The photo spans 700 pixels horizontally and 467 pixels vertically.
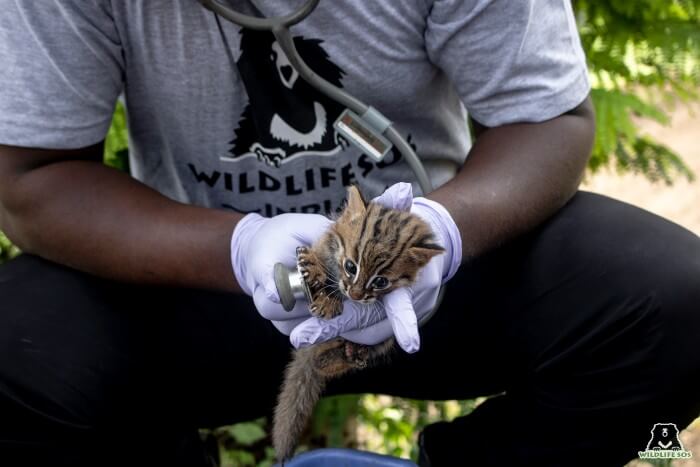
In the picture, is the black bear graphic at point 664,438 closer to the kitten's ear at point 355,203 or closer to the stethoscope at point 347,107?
the stethoscope at point 347,107

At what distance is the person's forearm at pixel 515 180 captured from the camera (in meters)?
1.84

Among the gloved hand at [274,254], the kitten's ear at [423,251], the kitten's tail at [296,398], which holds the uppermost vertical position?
→ the kitten's ear at [423,251]

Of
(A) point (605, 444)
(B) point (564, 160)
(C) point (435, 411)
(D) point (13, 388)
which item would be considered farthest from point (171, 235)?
(C) point (435, 411)

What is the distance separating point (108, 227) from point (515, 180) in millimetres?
873

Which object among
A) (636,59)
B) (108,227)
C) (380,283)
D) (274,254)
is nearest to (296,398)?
(274,254)

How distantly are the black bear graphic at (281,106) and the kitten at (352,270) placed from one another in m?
0.45

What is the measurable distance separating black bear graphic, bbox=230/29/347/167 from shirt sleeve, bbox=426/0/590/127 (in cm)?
25

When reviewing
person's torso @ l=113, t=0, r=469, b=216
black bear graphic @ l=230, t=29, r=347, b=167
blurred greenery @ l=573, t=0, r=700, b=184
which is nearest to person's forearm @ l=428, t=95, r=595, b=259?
person's torso @ l=113, t=0, r=469, b=216

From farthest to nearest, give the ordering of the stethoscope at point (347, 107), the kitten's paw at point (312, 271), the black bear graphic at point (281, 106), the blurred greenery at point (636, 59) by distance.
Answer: the blurred greenery at point (636, 59), the black bear graphic at point (281, 106), the stethoscope at point (347, 107), the kitten's paw at point (312, 271)

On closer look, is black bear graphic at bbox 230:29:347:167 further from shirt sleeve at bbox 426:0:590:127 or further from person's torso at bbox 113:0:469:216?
shirt sleeve at bbox 426:0:590:127

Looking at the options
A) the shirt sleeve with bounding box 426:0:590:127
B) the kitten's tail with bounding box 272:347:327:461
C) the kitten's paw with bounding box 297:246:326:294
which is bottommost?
the kitten's tail with bounding box 272:347:327:461

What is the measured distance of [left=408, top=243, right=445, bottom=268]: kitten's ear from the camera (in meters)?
1.48

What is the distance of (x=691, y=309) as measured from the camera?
172 cm

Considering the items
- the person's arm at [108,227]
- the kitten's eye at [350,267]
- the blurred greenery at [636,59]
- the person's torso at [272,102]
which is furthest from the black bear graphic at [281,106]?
the blurred greenery at [636,59]
